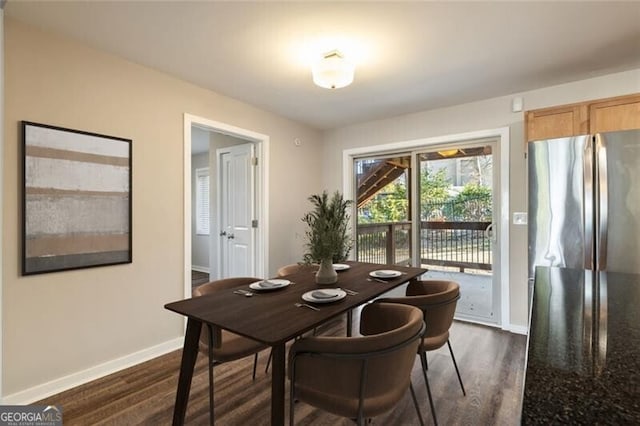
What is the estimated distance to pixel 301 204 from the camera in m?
4.34

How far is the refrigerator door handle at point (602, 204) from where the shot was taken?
2.35 meters

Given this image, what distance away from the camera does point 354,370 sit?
4.05ft

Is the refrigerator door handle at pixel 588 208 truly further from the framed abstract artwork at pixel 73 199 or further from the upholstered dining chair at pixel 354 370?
the framed abstract artwork at pixel 73 199

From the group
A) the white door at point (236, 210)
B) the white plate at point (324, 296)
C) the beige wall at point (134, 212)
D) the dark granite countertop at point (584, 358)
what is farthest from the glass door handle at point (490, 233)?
the beige wall at point (134, 212)

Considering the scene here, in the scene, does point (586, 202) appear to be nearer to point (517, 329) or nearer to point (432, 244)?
point (517, 329)

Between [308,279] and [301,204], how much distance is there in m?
2.21

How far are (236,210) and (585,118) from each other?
374 centimetres

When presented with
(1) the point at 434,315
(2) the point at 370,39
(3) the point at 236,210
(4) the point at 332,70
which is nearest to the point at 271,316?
(1) the point at 434,315

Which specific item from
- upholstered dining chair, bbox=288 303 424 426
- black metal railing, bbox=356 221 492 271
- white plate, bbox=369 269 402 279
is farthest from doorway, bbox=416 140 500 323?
upholstered dining chair, bbox=288 303 424 426

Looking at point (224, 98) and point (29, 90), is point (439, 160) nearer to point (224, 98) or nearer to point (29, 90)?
point (224, 98)

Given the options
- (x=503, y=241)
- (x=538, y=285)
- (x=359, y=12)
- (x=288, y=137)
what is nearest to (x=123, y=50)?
(x=359, y=12)

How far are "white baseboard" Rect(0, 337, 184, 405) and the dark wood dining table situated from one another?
3.92ft

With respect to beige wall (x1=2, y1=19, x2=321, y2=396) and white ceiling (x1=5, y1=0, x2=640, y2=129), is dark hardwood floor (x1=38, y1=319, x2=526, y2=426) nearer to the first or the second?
beige wall (x1=2, y1=19, x2=321, y2=396)

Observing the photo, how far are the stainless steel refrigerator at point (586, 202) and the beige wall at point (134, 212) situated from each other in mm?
3062
